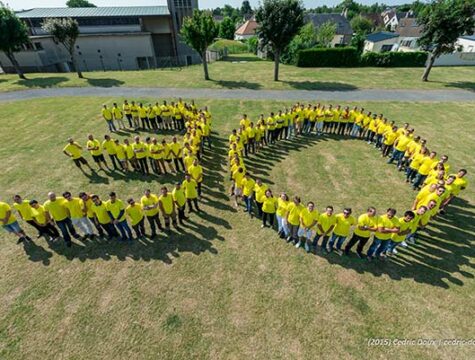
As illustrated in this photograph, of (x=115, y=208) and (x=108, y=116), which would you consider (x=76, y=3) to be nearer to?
(x=108, y=116)

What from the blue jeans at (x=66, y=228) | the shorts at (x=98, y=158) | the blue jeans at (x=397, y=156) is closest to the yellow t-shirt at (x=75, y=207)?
the blue jeans at (x=66, y=228)

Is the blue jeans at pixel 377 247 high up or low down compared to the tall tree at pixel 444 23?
down

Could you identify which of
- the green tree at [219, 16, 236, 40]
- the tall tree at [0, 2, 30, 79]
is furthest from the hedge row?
the green tree at [219, 16, 236, 40]

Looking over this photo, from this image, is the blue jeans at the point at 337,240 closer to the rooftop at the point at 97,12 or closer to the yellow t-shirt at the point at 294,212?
the yellow t-shirt at the point at 294,212

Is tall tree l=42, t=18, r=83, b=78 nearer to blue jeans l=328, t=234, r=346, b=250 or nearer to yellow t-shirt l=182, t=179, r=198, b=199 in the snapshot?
yellow t-shirt l=182, t=179, r=198, b=199

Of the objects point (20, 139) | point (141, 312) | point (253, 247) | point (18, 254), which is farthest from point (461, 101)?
point (20, 139)

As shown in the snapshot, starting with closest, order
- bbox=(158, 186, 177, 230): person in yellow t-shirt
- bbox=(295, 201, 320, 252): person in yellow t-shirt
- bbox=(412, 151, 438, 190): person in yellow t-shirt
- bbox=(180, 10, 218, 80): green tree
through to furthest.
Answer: bbox=(295, 201, 320, 252): person in yellow t-shirt, bbox=(158, 186, 177, 230): person in yellow t-shirt, bbox=(412, 151, 438, 190): person in yellow t-shirt, bbox=(180, 10, 218, 80): green tree
